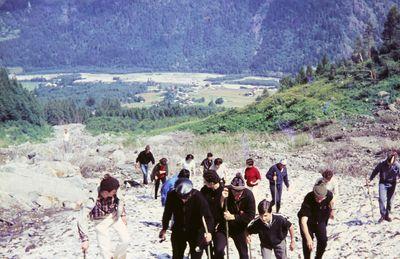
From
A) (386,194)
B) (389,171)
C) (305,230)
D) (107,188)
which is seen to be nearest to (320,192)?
(305,230)

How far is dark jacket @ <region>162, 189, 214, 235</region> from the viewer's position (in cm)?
827

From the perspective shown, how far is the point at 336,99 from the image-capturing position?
1896 inches

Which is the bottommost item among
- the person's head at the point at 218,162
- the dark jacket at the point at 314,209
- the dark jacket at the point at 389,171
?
the dark jacket at the point at 314,209

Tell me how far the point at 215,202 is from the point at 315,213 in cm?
187

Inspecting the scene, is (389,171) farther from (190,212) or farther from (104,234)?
(104,234)

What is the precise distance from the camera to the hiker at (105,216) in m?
8.29

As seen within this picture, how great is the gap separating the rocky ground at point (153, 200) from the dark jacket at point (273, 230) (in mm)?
2395

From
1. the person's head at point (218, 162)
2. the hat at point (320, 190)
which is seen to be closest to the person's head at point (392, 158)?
the person's head at point (218, 162)

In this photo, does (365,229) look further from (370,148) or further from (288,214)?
(370,148)

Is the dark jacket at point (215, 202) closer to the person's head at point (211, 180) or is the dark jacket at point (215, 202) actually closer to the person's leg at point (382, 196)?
the person's head at point (211, 180)

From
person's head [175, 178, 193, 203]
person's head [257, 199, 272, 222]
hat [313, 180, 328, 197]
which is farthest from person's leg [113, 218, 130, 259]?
hat [313, 180, 328, 197]

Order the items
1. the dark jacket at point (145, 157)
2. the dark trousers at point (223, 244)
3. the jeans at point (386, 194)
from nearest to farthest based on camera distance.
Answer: the dark trousers at point (223, 244) → the jeans at point (386, 194) → the dark jacket at point (145, 157)

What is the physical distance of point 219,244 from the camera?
348 inches

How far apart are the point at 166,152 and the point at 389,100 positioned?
19.3 m
